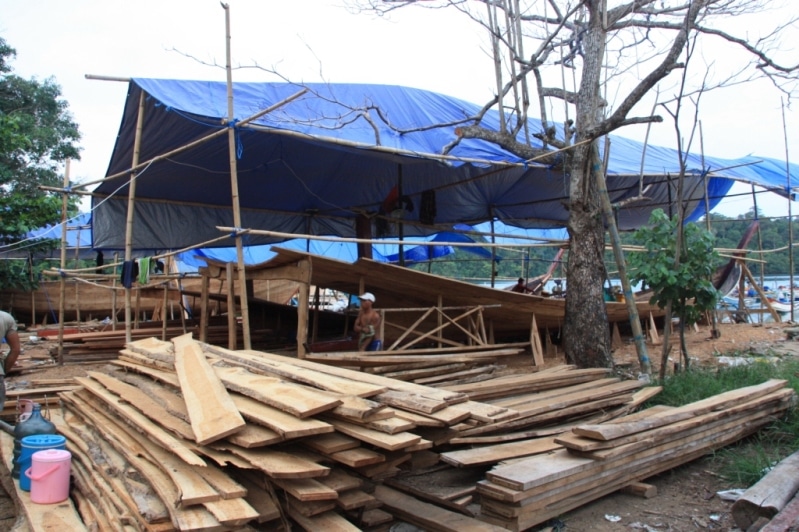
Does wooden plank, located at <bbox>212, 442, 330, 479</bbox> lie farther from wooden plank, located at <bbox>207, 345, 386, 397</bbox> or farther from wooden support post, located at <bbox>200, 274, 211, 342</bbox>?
wooden support post, located at <bbox>200, 274, 211, 342</bbox>

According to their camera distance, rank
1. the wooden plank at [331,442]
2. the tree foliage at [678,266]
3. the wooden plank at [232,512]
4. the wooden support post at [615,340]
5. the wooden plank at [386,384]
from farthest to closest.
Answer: the wooden support post at [615,340] < the tree foliage at [678,266] < the wooden plank at [386,384] < the wooden plank at [331,442] < the wooden plank at [232,512]

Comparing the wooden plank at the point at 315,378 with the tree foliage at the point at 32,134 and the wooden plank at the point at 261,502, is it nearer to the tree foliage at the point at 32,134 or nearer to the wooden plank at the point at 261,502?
the wooden plank at the point at 261,502

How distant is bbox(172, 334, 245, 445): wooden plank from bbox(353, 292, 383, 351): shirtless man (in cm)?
283

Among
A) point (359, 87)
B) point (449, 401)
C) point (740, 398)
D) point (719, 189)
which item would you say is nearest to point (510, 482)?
point (449, 401)

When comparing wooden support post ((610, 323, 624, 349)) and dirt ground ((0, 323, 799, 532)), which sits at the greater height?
wooden support post ((610, 323, 624, 349))

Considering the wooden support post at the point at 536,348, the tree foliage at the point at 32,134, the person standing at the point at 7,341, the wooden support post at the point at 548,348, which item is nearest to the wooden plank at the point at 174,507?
the person standing at the point at 7,341

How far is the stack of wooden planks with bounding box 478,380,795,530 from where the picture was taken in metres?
3.87

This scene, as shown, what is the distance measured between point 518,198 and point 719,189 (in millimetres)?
5168

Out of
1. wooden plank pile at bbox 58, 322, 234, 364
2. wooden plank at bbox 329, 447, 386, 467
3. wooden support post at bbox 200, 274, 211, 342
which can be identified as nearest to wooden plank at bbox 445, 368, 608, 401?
wooden plank at bbox 329, 447, 386, 467

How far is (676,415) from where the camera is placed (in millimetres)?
5121

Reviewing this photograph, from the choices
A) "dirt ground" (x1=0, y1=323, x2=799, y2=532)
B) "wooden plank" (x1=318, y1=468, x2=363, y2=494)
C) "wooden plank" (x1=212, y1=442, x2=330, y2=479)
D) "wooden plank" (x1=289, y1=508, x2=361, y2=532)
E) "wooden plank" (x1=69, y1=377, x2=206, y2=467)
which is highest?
"wooden plank" (x1=212, y1=442, x2=330, y2=479)

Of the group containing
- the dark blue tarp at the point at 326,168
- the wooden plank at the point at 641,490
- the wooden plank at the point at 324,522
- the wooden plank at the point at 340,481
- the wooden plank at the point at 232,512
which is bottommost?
the wooden plank at the point at 641,490

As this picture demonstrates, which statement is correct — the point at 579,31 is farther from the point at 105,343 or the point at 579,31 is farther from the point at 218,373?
the point at 105,343

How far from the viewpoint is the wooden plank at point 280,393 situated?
134 inches
